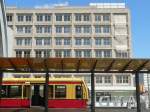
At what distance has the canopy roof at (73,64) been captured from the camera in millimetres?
17219

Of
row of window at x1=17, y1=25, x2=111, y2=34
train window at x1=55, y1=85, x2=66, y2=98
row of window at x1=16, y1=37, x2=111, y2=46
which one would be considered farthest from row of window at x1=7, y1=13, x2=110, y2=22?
train window at x1=55, y1=85, x2=66, y2=98

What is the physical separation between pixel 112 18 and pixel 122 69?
73.3m

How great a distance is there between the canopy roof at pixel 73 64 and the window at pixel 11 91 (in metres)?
4.59

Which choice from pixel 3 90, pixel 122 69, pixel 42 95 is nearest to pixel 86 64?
pixel 122 69

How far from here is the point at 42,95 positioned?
2444 cm

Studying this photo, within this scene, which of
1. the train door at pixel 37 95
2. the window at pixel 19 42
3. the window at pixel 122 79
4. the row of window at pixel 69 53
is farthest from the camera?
the row of window at pixel 69 53

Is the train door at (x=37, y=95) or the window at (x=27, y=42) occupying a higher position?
the window at (x=27, y=42)

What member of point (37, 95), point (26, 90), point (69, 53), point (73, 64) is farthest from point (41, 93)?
point (69, 53)

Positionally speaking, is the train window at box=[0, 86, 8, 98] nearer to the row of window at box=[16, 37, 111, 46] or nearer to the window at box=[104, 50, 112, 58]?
the row of window at box=[16, 37, 111, 46]

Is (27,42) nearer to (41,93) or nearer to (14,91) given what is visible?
(14,91)

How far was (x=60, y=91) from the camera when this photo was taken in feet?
83.3

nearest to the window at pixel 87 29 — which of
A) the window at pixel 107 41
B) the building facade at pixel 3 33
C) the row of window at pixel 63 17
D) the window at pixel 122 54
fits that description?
the row of window at pixel 63 17

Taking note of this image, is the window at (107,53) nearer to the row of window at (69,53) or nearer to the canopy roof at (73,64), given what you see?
the row of window at (69,53)

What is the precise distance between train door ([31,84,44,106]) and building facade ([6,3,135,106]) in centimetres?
6590
